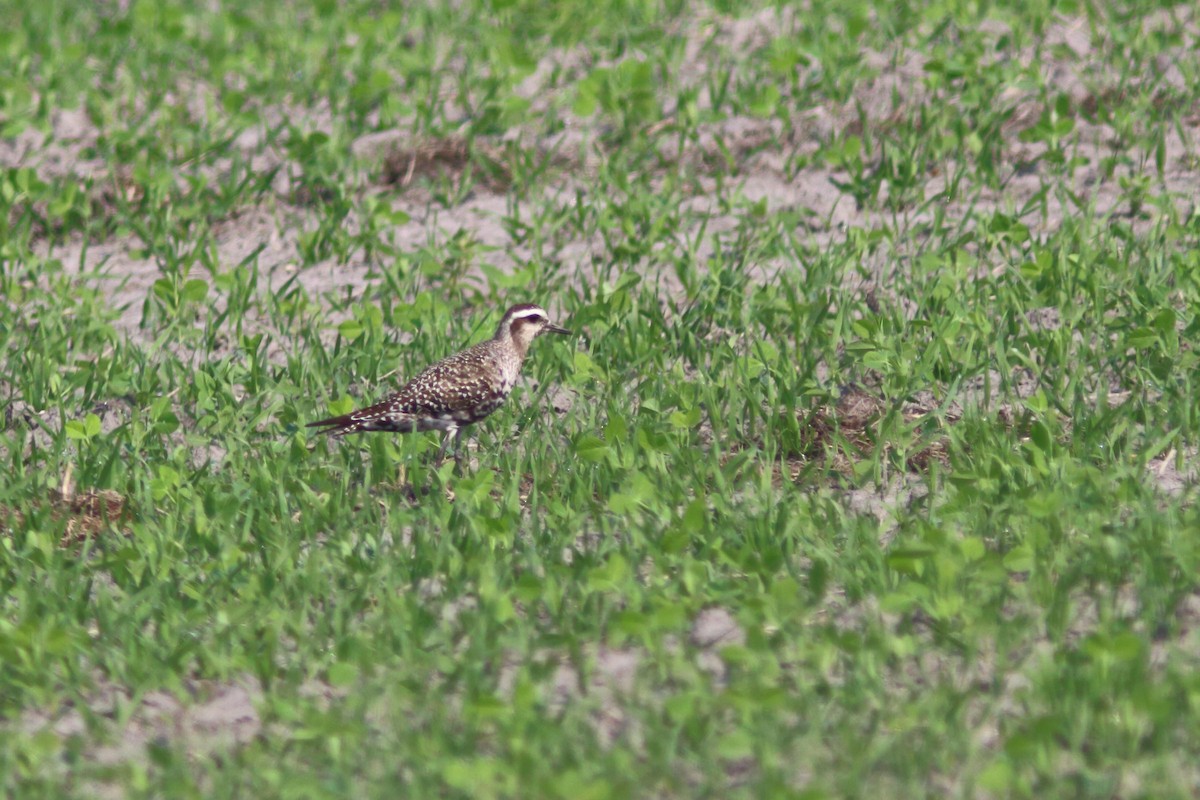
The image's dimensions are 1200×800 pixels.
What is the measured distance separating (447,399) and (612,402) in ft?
2.53

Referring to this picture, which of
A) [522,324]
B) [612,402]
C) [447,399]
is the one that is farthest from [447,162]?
[447,399]

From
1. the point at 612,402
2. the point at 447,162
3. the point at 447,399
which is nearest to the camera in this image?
the point at 447,399

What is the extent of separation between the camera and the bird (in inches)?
273

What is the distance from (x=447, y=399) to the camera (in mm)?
6953

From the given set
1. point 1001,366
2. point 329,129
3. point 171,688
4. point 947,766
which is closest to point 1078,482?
point 1001,366

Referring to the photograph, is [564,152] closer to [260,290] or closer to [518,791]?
[260,290]

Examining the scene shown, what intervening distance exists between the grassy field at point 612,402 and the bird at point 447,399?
0.14 metres

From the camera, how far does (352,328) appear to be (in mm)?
8062

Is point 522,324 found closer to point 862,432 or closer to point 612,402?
point 612,402

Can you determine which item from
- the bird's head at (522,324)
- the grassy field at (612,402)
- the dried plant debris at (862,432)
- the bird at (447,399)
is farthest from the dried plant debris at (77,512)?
the dried plant debris at (862,432)

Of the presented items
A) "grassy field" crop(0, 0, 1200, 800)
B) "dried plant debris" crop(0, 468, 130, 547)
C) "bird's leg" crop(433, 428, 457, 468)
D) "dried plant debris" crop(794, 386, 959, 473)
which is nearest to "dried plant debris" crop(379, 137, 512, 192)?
"grassy field" crop(0, 0, 1200, 800)

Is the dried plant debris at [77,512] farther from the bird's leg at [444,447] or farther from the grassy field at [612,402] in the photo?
the bird's leg at [444,447]

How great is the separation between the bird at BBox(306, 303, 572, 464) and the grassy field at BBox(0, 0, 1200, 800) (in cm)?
14

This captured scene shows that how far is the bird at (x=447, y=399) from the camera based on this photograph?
6945mm
